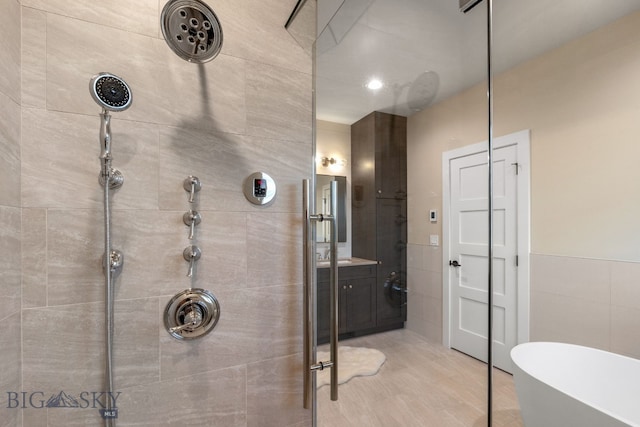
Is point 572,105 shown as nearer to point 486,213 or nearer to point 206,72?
point 486,213

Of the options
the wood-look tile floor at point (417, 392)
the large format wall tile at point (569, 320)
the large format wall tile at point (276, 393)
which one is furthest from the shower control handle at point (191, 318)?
the large format wall tile at point (569, 320)

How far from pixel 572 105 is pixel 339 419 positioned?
8.49 ft

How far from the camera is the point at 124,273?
0.91 m

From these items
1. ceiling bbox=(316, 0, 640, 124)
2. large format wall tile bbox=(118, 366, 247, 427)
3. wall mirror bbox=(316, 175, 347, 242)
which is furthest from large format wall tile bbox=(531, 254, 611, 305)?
large format wall tile bbox=(118, 366, 247, 427)

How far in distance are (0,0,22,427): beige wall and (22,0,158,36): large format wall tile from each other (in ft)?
0.30

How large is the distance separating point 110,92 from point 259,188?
0.58 meters

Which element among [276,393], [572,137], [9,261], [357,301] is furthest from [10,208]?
[572,137]

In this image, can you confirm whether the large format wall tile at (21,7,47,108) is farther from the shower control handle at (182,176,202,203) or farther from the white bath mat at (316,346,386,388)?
the white bath mat at (316,346,386,388)

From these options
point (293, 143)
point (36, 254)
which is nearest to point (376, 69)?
point (293, 143)

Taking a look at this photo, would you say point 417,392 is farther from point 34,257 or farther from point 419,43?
point 419,43

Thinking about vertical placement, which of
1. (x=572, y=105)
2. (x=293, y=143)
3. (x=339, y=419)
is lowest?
(x=339, y=419)

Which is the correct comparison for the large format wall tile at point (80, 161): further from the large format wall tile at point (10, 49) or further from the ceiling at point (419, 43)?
the ceiling at point (419, 43)

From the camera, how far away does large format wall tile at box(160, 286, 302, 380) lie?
0.99m

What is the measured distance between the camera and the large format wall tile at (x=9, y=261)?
71 cm
